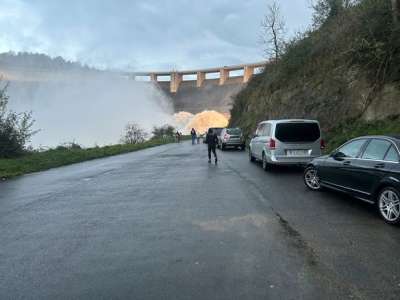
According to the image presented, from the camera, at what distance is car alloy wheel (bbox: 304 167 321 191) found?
9.74 m

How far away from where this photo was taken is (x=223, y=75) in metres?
101

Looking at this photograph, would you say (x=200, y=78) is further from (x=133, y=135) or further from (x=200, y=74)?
(x=133, y=135)

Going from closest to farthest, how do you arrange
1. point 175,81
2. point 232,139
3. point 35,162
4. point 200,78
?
point 35,162 → point 232,139 → point 200,78 → point 175,81

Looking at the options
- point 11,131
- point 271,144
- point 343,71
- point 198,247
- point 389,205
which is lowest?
point 198,247

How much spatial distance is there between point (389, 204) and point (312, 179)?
132 inches

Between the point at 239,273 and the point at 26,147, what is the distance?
2235 centimetres

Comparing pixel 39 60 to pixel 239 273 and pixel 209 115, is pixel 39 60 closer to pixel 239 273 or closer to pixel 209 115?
pixel 209 115

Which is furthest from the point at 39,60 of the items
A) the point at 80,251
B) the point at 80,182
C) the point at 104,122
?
the point at 80,251

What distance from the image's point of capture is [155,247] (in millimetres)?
5527

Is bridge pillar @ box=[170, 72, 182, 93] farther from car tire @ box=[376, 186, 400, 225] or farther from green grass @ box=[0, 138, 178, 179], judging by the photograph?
car tire @ box=[376, 186, 400, 225]

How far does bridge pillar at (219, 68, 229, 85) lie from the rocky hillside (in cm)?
6820

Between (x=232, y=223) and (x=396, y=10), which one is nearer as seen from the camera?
(x=232, y=223)

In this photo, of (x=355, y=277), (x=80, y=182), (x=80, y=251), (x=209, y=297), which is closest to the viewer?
(x=209, y=297)

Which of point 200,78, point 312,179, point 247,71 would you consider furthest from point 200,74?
point 312,179
